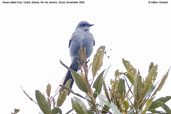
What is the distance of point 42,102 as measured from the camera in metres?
1.68

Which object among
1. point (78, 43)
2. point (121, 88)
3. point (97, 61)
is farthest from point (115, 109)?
point (78, 43)

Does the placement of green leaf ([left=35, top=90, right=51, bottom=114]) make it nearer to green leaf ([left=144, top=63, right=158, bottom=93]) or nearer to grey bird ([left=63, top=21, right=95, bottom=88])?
green leaf ([left=144, top=63, right=158, bottom=93])

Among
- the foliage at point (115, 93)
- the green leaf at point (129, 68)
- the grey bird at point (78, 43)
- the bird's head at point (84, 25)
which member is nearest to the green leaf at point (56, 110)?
the foliage at point (115, 93)

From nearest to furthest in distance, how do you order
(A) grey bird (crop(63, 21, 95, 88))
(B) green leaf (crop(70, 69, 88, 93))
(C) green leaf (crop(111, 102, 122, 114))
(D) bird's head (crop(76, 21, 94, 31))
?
1. (C) green leaf (crop(111, 102, 122, 114))
2. (B) green leaf (crop(70, 69, 88, 93))
3. (A) grey bird (crop(63, 21, 95, 88))
4. (D) bird's head (crop(76, 21, 94, 31))

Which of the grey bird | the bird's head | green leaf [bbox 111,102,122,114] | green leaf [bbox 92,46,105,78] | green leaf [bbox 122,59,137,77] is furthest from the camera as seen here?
the bird's head

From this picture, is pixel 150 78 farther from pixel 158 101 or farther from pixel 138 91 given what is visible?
pixel 158 101

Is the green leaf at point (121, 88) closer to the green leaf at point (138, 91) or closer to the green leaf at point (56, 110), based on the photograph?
the green leaf at point (138, 91)

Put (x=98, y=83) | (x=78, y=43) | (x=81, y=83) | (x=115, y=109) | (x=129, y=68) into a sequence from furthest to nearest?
(x=78, y=43) → (x=129, y=68) → (x=98, y=83) → (x=81, y=83) → (x=115, y=109)

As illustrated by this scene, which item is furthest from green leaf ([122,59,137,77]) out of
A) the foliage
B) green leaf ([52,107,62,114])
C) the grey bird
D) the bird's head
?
the bird's head

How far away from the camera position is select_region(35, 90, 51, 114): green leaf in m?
1.67

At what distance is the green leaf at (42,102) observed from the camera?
167 centimetres

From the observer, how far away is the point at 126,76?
1766 mm

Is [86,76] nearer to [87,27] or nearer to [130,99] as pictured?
[130,99]

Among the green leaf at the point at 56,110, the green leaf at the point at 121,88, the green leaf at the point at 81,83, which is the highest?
the green leaf at the point at 81,83
